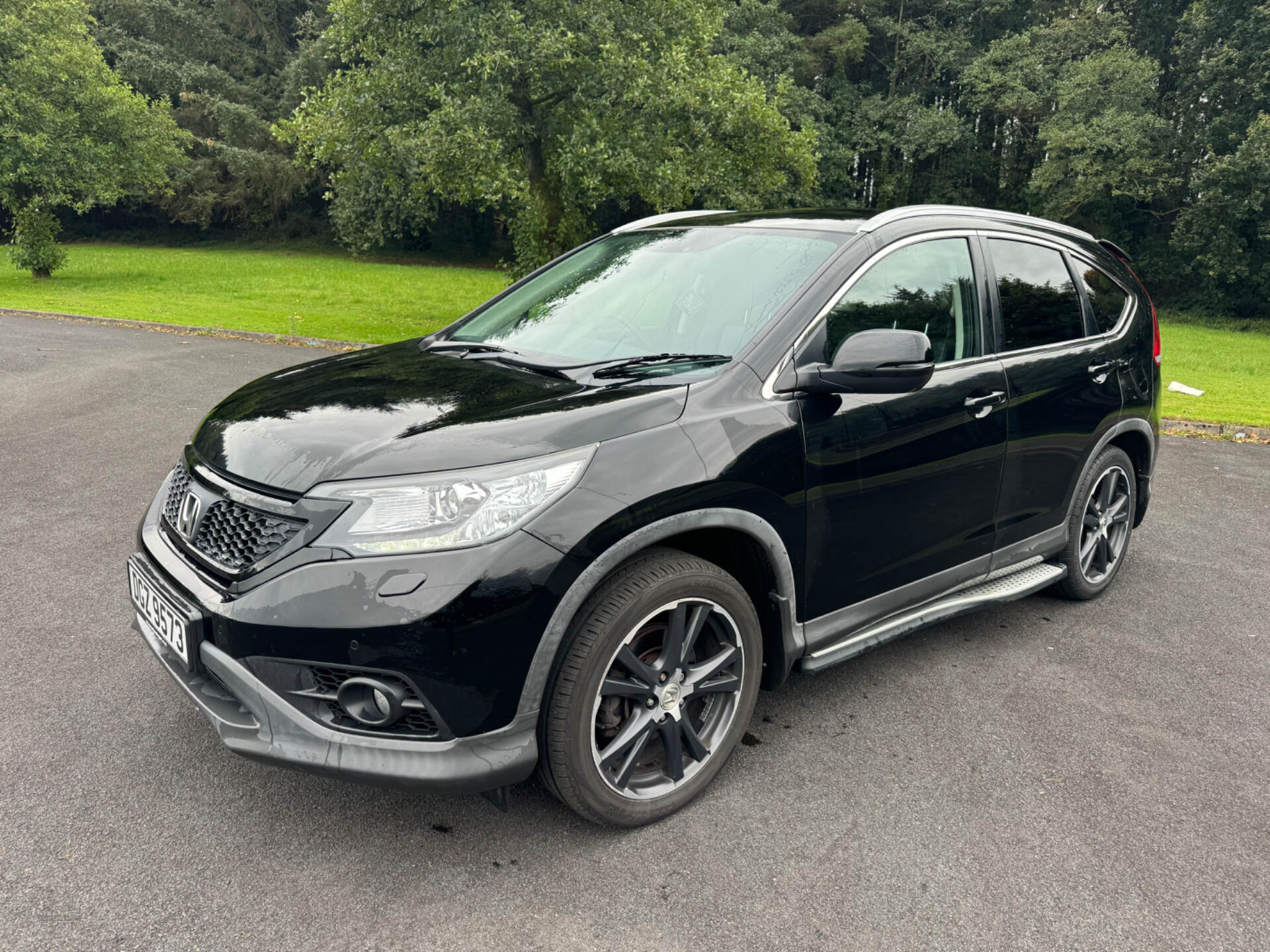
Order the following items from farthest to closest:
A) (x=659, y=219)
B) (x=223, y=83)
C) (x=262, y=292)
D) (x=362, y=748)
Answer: (x=223, y=83) < (x=262, y=292) < (x=659, y=219) < (x=362, y=748)

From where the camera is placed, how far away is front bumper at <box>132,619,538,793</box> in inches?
94.6

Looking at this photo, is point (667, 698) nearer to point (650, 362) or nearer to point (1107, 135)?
point (650, 362)

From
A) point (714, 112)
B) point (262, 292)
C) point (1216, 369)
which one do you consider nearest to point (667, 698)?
point (714, 112)

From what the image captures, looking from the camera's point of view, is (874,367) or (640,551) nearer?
(640,551)

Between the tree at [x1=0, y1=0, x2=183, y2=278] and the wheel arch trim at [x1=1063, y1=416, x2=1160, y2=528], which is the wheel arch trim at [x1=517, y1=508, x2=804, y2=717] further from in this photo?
the tree at [x1=0, y1=0, x2=183, y2=278]

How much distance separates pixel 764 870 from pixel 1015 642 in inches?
84.3

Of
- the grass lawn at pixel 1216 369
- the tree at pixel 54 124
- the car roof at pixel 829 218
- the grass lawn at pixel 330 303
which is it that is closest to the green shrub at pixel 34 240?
the tree at pixel 54 124

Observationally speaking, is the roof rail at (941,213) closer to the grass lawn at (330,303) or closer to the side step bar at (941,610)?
the side step bar at (941,610)

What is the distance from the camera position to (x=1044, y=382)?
3.98m

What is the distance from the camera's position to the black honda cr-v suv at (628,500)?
95.0 inches

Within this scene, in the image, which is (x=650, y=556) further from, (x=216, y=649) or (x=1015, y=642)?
(x=1015, y=642)

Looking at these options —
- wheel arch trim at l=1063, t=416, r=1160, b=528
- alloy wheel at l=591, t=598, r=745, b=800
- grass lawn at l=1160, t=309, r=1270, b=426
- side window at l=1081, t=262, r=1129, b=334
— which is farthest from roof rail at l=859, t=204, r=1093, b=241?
grass lawn at l=1160, t=309, r=1270, b=426

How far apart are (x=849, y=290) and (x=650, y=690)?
156 cm

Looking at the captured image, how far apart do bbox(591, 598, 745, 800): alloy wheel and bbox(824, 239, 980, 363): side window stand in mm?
1033
